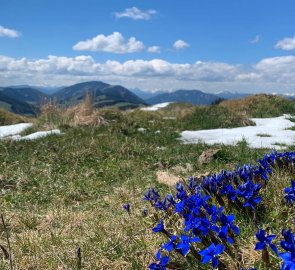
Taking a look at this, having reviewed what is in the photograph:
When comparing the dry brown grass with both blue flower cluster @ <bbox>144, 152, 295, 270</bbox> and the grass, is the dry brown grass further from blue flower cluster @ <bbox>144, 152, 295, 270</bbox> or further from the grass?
blue flower cluster @ <bbox>144, 152, 295, 270</bbox>

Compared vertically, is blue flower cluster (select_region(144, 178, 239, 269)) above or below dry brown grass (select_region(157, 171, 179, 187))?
above

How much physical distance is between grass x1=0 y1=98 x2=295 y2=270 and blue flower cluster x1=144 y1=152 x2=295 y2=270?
0.23 metres

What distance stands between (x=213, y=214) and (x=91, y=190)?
4.91 m

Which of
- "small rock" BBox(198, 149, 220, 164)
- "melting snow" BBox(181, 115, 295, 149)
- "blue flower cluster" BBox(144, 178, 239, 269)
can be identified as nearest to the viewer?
"blue flower cluster" BBox(144, 178, 239, 269)

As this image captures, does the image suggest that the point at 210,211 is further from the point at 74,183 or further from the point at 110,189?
the point at 74,183

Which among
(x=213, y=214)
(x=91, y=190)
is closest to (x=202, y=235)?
(x=213, y=214)

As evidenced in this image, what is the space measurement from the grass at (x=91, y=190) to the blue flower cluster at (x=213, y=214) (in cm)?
23

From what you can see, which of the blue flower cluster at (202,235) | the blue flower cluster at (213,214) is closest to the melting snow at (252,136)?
the blue flower cluster at (213,214)

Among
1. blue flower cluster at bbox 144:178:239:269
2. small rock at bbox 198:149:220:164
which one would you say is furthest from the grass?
blue flower cluster at bbox 144:178:239:269

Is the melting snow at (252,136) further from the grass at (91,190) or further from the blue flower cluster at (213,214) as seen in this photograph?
the blue flower cluster at (213,214)

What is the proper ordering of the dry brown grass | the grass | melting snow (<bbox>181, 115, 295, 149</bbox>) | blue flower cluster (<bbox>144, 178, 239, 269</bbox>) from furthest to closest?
melting snow (<bbox>181, 115, 295, 149</bbox>)
the dry brown grass
the grass
blue flower cluster (<bbox>144, 178, 239, 269</bbox>)

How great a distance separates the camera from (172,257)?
10.7 ft

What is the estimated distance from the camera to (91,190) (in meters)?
7.66

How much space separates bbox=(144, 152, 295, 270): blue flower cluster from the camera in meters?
2.45
